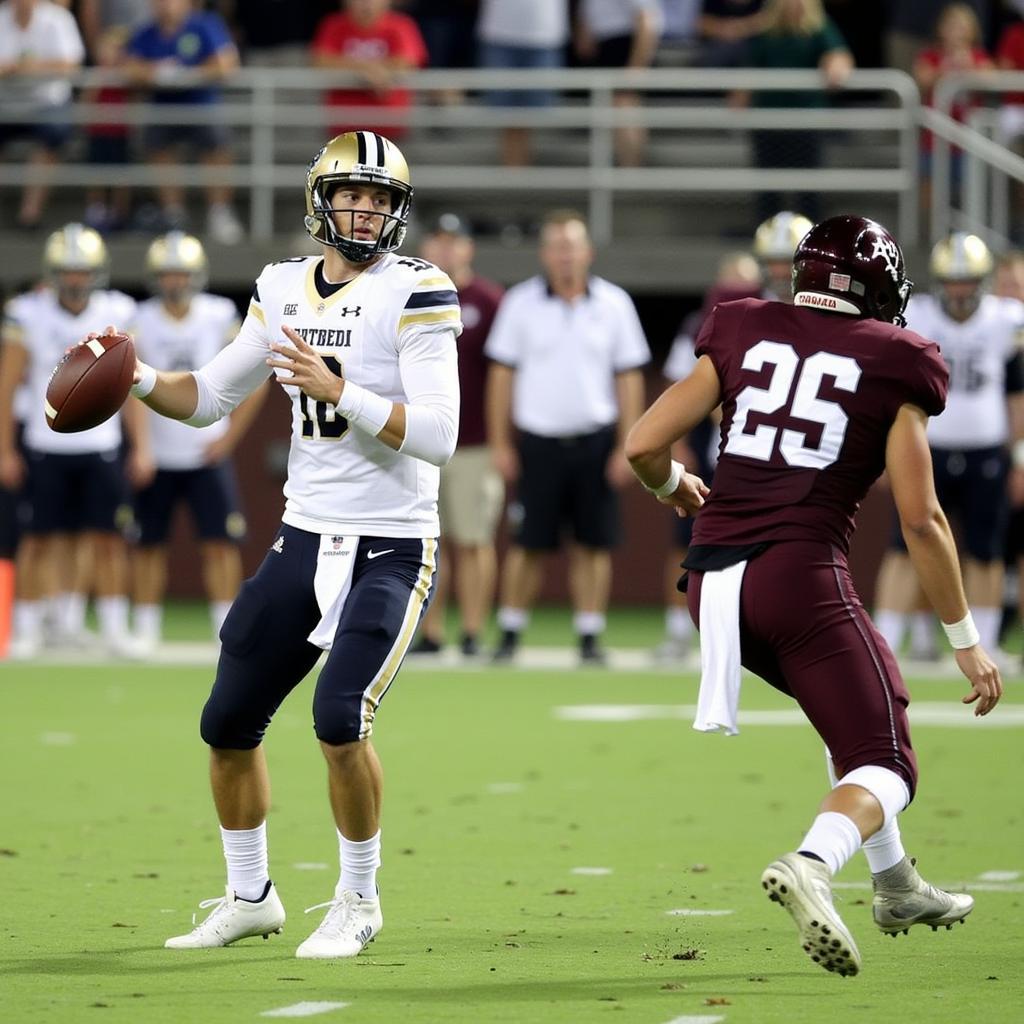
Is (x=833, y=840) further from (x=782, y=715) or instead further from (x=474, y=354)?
(x=474, y=354)

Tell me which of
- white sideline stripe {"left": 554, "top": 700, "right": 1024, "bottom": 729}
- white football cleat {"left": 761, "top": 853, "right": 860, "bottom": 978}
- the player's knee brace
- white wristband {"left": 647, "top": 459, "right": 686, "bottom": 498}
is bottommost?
white sideline stripe {"left": 554, "top": 700, "right": 1024, "bottom": 729}

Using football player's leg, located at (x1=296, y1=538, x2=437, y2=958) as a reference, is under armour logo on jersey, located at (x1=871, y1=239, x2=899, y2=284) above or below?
above

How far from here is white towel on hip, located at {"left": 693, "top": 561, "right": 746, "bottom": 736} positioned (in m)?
4.69

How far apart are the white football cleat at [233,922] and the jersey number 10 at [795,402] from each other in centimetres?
157

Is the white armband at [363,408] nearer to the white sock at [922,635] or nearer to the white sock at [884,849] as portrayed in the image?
the white sock at [884,849]

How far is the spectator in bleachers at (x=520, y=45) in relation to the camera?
14.7m

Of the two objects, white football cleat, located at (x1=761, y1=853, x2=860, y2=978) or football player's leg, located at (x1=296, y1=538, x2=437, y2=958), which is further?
football player's leg, located at (x1=296, y1=538, x2=437, y2=958)

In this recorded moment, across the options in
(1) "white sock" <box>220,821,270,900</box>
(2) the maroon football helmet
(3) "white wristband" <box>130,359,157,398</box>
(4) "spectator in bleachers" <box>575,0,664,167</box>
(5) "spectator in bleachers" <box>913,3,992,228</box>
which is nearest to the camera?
(2) the maroon football helmet

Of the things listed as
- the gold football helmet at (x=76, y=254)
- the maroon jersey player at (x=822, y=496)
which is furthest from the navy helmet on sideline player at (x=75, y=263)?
the maroon jersey player at (x=822, y=496)

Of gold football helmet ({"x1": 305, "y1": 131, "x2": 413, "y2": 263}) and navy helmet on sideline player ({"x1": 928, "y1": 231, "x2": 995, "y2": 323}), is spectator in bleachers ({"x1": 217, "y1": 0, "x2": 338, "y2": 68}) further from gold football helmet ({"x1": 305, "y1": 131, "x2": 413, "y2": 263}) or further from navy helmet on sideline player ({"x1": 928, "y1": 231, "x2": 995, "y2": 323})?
gold football helmet ({"x1": 305, "y1": 131, "x2": 413, "y2": 263})

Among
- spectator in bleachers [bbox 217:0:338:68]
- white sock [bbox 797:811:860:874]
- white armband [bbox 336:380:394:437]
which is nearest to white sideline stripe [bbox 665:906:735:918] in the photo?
white sock [bbox 797:811:860:874]

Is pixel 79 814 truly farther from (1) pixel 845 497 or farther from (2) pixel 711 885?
(1) pixel 845 497

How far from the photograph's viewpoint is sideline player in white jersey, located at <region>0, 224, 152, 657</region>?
1123 centimetres

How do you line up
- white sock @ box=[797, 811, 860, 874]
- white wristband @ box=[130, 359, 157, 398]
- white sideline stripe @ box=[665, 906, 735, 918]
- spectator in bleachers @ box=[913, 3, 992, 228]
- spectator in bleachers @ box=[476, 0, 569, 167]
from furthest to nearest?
spectator in bleachers @ box=[476, 0, 569, 167] → spectator in bleachers @ box=[913, 3, 992, 228] → white sideline stripe @ box=[665, 906, 735, 918] → white wristband @ box=[130, 359, 157, 398] → white sock @ box=[797, 811, 860, 874]
